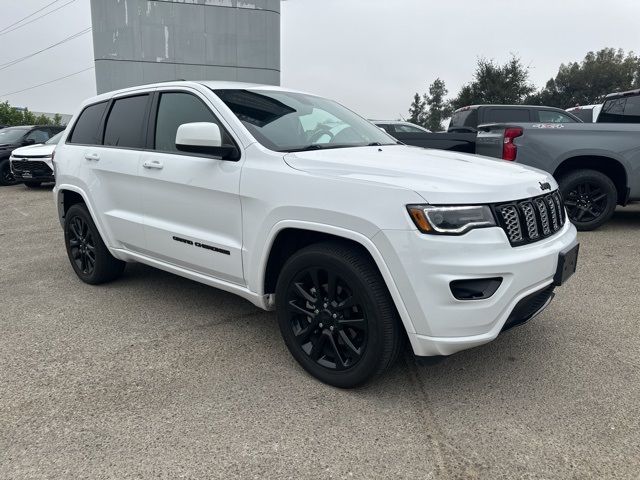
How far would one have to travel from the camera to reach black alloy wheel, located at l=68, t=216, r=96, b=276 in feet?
15.1

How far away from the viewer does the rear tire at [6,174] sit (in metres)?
13.7

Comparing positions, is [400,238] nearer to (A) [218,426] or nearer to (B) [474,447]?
(B) [474,447]

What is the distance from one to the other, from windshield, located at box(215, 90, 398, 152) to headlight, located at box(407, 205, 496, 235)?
1.03m

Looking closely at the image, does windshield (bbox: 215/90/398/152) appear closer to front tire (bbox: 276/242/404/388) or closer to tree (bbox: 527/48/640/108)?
front tire (bbox: 276/242/404/388)

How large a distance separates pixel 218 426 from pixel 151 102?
258 cm

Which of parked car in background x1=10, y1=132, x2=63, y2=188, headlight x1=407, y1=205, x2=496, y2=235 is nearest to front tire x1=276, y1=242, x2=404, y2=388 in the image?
headlight x1=407, y1=205, x2=496, y2=235

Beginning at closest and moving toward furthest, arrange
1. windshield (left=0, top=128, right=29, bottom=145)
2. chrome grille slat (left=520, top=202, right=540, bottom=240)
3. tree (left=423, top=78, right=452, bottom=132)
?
1. chrome grille slat (left=520, top=202, right=540, bottom=240)
2. windshield (left=0, top=128, right=29, bottom=145)
3. tree (left=423, top=78, right=452, bottom=132)

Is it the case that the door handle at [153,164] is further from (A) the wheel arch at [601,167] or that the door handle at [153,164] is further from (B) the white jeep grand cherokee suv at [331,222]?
(A) the wheel arch at [601,167]

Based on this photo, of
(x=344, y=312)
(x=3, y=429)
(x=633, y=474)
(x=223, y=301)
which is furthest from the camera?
(x=223, y=301)

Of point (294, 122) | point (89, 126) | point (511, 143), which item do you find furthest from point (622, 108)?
point (89, 126)

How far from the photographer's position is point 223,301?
168 inches

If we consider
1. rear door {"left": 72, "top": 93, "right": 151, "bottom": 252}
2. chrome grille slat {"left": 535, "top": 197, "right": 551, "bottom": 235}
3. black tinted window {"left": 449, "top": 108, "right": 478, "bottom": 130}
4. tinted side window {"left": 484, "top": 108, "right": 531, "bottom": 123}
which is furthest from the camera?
black tinted window {"left": 449, "top": 108, "right": 478, "bottom": 130}

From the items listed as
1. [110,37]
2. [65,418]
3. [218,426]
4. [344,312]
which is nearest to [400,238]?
[344,312]

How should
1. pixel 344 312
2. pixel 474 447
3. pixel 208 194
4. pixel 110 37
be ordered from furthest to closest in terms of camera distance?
pixel 110 37
pixel 208 194
pixel 344 312
pixel 474 447
